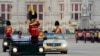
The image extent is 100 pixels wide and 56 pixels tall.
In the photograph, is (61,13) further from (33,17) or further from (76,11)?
(33,17)

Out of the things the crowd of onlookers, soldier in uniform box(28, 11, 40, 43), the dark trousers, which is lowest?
the crowd of onlookers

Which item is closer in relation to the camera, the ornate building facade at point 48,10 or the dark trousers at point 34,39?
the dark trousers at point 34,39

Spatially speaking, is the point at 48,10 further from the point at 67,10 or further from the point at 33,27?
the point at 33,27

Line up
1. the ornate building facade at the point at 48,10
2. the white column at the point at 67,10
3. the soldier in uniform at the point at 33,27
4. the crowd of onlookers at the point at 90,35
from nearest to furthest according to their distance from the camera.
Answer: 1. the soldier in uniform at the point at 33,27
2. the crowd of onlookers at the point at 90,35
3. the ornate building facade at the point at 48,10
4. the white column at the point at 67,10

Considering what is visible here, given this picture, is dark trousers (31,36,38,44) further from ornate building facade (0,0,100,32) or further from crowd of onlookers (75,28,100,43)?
ornate building facade (0,0,100,32)

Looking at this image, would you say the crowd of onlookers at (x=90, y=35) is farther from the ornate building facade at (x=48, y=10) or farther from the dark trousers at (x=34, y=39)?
the dark trousers at (x=34, y=39)

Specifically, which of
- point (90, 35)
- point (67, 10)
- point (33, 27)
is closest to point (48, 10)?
point (67, 10)

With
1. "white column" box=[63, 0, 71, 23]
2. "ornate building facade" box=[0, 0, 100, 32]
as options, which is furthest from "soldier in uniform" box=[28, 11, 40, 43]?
"white column" box=[63, 0, 71, 23]

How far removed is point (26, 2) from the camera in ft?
278

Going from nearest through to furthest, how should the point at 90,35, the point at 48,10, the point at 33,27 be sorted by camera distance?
the point at 33,27
the point at 90,35
the point at 48,10

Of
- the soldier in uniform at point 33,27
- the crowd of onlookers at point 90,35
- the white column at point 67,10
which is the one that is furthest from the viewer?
the white column at point 67,10

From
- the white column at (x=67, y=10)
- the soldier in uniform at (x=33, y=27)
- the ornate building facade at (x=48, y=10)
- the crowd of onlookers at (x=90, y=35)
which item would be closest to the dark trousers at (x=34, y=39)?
the soldier in uniform at (x=33, y=27)

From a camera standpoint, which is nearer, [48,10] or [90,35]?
[90,35]

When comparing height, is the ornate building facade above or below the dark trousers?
→ below
